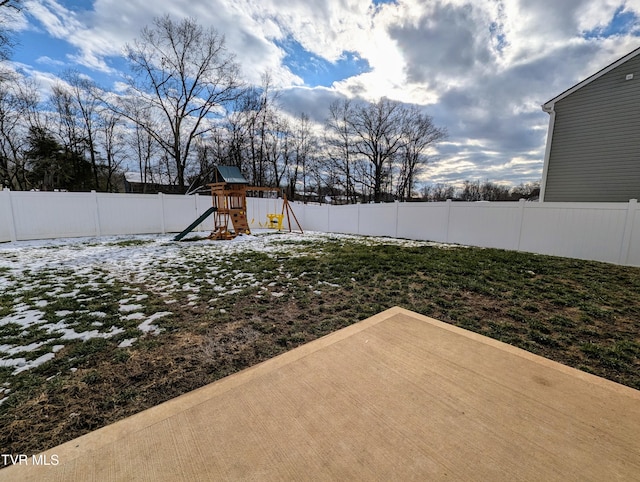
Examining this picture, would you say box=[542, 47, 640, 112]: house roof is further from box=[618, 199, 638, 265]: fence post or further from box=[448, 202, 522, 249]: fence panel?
box=[618, 199, 638, 265]: fence post

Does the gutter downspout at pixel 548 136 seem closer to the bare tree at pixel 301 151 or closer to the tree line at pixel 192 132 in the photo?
the tree line at pixel 192 132

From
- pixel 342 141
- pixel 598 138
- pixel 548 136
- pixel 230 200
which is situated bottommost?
pixel 230 200

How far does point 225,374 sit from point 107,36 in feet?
57.7

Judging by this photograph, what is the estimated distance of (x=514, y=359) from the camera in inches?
79.0

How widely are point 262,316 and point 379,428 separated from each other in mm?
1919

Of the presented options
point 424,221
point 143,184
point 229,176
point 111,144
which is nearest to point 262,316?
point 424,221

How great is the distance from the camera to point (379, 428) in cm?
134

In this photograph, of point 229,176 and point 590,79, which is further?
point 229,176

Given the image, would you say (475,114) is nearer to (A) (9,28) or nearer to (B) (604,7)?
(B) (604,7)

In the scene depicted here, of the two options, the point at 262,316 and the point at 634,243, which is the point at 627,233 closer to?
the point at 634,243

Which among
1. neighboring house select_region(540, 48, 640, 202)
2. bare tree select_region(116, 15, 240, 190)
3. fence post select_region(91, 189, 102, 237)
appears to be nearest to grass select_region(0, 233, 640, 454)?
neighboring house select_region(540, 48, 640, 202)

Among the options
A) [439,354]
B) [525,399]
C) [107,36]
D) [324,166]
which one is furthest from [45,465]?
[324,166]

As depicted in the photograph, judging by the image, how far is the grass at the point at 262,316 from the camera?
5.68ft

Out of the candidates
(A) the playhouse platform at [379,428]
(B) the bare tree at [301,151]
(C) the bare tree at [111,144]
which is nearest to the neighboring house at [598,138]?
(A) the playhouse platform at [379,428]
